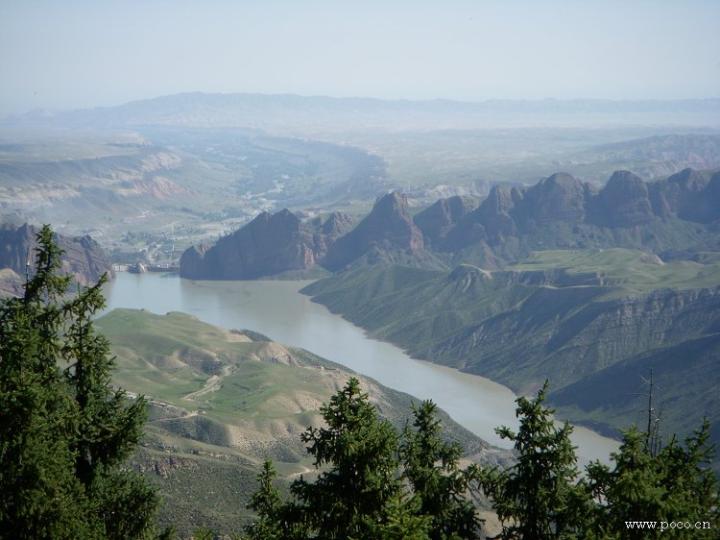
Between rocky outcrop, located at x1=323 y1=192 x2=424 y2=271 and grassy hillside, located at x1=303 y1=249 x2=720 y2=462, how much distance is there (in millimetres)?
24040

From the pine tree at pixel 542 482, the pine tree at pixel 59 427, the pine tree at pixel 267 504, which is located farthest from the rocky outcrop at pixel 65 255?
the pine tree at pixel 542 482

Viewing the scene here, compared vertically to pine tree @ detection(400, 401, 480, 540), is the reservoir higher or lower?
lower

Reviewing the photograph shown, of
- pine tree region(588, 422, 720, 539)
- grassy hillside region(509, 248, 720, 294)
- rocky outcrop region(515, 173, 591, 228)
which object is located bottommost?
grassy hillside region(509, 248, 720, 294)

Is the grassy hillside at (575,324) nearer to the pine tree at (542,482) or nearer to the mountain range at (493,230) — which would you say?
the mountain range at (493,230)

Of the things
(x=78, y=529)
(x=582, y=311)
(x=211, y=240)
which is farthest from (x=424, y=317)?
(x=78, y=529)

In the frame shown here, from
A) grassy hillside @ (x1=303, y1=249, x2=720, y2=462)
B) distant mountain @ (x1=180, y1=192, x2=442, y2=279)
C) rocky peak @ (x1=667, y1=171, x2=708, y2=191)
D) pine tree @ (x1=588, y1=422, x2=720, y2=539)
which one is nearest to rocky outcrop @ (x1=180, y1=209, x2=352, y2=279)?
distant mountain @ (x1=180, y1=192, x2=442, y2=279)

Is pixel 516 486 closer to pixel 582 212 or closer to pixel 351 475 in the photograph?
pixel 351 475

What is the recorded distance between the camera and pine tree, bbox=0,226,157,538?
1575 centimetres

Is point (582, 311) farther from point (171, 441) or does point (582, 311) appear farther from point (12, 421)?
point (12, 421)

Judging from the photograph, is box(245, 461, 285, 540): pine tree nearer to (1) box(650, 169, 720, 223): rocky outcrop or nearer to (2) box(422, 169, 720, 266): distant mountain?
(2) box(422, 169, 720, 266): distant mountain

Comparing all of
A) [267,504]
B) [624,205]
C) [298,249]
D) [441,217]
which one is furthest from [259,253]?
[267,504]

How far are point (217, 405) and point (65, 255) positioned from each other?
87398mm

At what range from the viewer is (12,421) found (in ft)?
51.8

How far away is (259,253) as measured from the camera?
16288 cm
